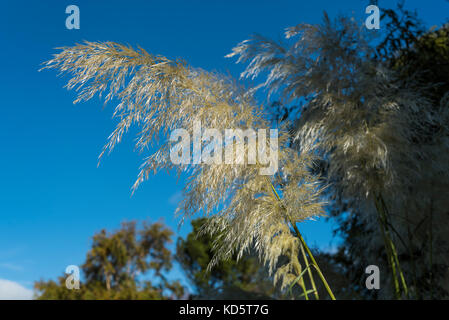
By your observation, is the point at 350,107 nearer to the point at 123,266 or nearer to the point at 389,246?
the point at 389,246

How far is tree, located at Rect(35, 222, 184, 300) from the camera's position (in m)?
14.1

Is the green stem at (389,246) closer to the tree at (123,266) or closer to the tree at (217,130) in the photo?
the tree at (217,130)

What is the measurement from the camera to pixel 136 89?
6.82ft

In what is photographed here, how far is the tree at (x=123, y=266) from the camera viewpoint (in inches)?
555

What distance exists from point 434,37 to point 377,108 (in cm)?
459

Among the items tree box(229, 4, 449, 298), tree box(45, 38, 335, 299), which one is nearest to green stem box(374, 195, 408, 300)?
tree box(229, 4, 449, 298)

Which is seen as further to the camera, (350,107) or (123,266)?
(123,266)

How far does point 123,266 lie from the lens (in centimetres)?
1588

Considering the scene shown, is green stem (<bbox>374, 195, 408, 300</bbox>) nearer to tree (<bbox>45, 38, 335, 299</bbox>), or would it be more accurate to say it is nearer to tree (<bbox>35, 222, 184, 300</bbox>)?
tree (<bbox>45, 38, 335, 299</bbox>)

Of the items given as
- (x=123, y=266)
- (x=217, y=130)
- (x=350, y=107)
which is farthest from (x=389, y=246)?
(x=123, y=266)

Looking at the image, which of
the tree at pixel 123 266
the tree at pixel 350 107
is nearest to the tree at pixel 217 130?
the tree at pixel 350 107
